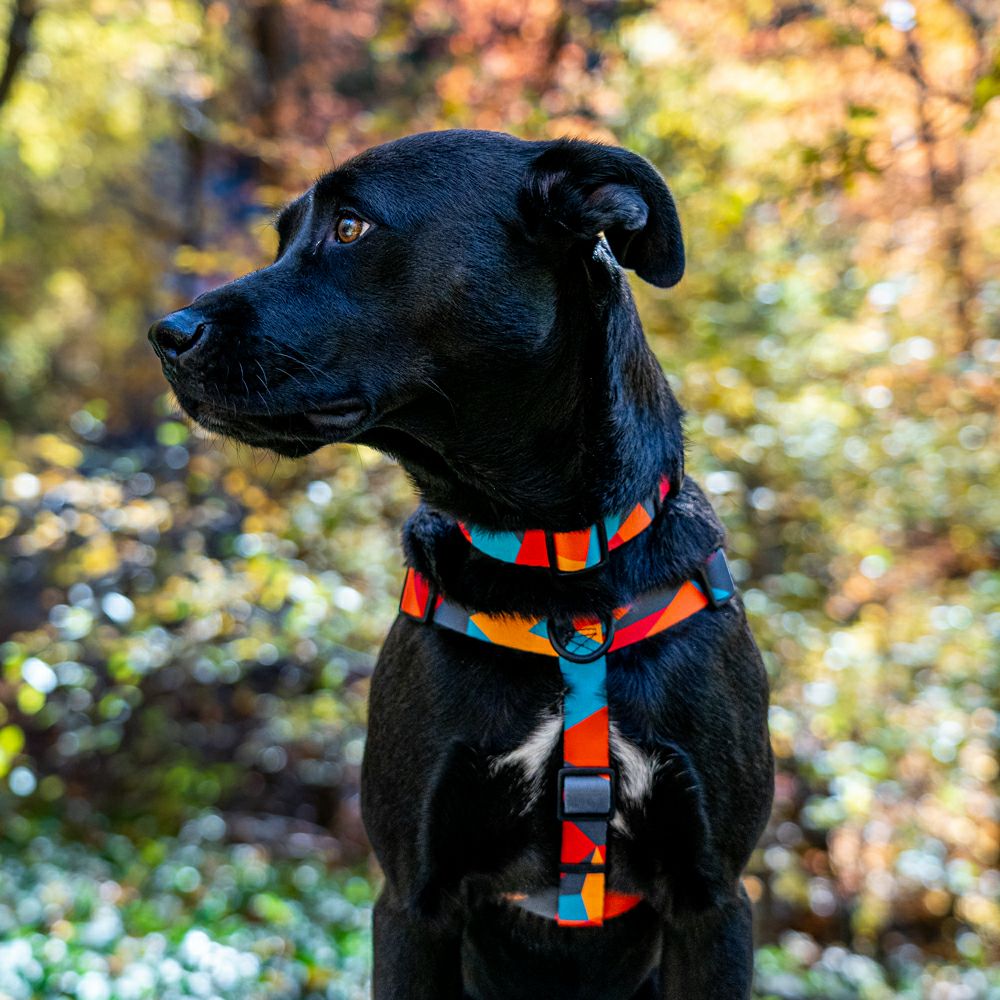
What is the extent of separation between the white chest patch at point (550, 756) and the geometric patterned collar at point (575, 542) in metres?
0.28

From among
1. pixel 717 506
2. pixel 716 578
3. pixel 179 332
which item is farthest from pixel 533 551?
pixel 717 506

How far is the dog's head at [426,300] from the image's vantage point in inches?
75.6

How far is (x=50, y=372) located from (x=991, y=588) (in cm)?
1124

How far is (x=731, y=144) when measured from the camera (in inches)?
182

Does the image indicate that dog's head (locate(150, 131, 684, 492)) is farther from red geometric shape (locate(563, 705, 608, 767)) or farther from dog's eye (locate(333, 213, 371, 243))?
red geometric shape (locate(563, 705, 608, 767))

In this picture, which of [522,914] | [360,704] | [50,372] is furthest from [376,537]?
[50,372]

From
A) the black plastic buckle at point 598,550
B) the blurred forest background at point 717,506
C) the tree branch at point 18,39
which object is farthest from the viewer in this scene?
the tree branch at point 18,39

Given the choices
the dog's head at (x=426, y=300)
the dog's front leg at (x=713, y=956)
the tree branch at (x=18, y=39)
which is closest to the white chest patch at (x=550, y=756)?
the dog's front leg at (x=713, y=956)

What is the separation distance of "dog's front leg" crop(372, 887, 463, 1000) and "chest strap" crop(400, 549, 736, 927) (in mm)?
181

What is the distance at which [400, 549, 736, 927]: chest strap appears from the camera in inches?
73.6

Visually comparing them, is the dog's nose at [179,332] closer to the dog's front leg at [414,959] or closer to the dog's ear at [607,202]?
the dog's ear at [607,202]

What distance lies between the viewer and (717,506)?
4434 mm

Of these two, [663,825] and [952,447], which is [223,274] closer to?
[952,447]

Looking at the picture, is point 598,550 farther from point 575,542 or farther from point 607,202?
point 607,202
